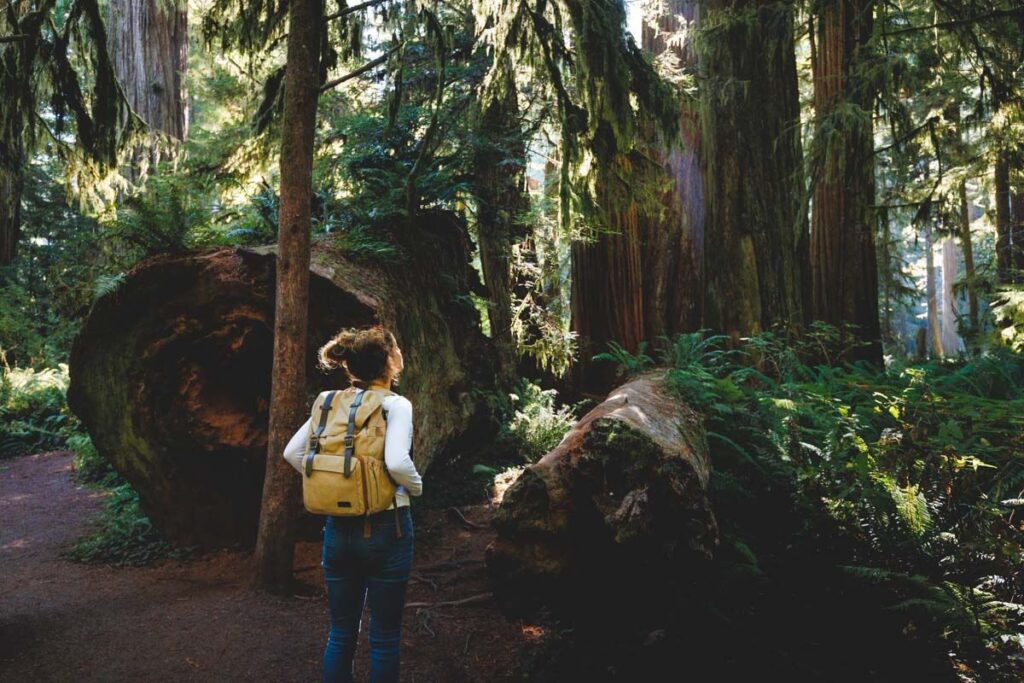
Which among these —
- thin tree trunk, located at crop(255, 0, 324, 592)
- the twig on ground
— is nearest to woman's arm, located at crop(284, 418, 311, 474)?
thin tree trunk, located at crop(255, 0, 324, 592)

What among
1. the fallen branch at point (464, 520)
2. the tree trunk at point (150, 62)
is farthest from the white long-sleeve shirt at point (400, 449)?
the tree trunk at point (150, 62)

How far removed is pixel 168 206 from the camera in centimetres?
574

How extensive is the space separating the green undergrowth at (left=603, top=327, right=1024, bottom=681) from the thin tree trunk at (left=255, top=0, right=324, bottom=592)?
3099mm

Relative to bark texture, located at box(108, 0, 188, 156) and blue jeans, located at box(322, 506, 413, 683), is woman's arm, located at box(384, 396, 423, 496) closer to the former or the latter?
blue jeans, located at box(322, 506, 413, 683)

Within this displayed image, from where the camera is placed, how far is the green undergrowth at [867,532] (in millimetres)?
3521

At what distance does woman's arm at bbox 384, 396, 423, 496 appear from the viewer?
3027 mm

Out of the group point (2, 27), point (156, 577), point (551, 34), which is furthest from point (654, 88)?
point (156, 577)

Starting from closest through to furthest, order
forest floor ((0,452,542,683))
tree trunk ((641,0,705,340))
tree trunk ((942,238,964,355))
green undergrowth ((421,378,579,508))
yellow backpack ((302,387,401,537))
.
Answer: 1. yellow backpack ((302,387,401,537))
2. forest floor ((0,452,542,683))
3. green undergrowth ((421,378,579,508))
4. tree trunk ((641,0,705,340))
5. tree trunk ((942,238,964,355))

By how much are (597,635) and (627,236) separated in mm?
6987

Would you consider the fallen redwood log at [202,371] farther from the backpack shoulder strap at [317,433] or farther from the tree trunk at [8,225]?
the tree trunk at [8,225]

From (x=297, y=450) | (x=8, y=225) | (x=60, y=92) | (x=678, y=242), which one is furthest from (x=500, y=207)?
(x=8, y=225)

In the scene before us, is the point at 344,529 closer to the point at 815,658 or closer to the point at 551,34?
the point at 815,658

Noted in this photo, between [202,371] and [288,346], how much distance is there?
1.55 metres

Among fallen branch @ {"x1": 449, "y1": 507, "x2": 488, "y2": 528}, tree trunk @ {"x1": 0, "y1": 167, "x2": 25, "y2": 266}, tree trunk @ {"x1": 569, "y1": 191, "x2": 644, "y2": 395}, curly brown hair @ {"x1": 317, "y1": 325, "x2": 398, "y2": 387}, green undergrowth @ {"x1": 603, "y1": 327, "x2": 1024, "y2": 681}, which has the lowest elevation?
fallen branch @ {"x1": 449, "y1": 507, "x2": 488, "y2": 528}
